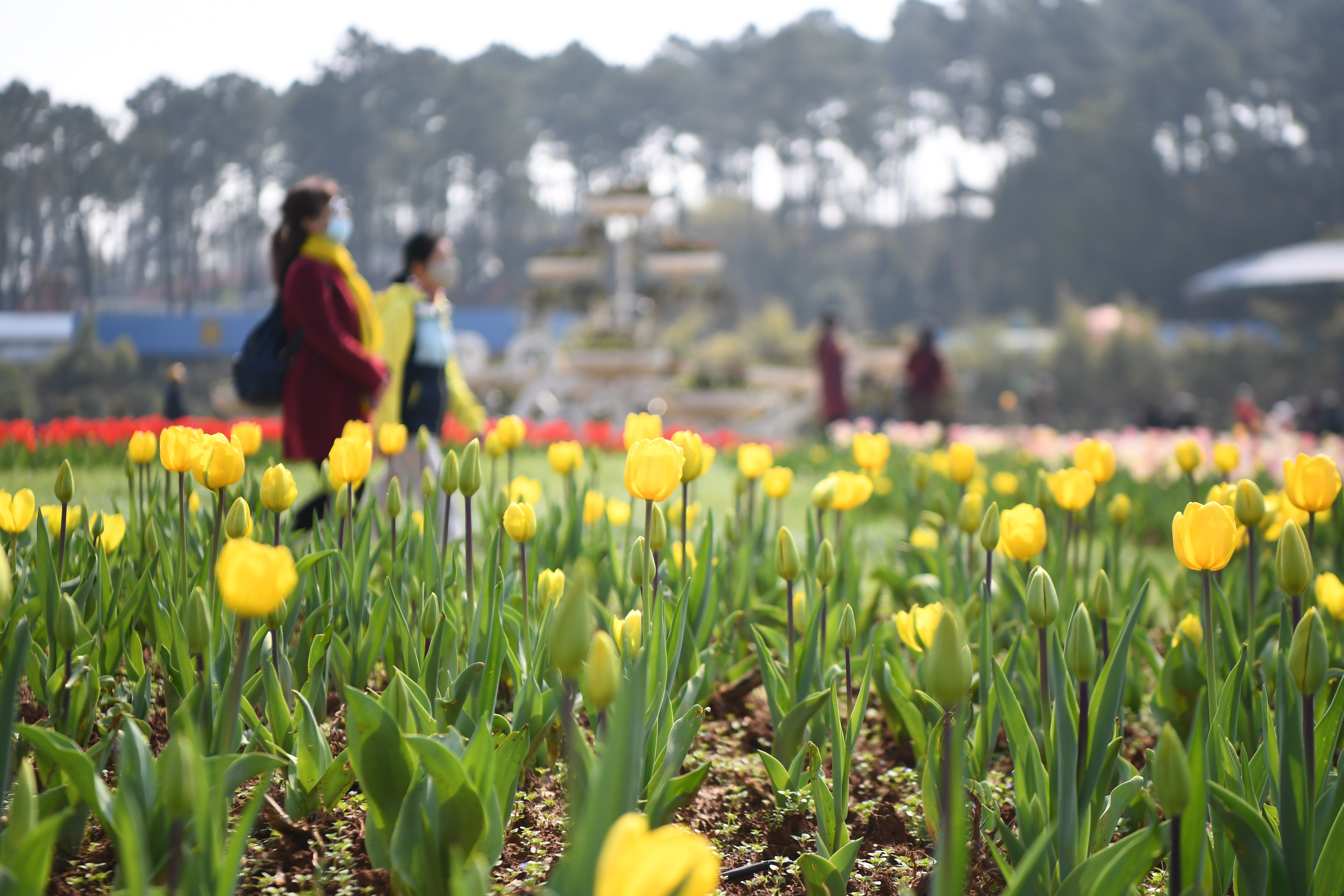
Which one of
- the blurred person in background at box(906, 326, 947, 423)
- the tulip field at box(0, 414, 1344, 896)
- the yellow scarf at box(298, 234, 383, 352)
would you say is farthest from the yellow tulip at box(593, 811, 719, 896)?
the blurred person in background at box(906, 326, 947, 423)

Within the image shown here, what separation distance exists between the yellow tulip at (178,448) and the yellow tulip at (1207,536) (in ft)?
4.66

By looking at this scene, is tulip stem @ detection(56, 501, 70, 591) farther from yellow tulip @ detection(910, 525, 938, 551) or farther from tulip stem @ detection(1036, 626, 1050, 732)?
yellow tulip @ detection(910, 525, 938, 551)

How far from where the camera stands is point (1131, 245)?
2727 cm

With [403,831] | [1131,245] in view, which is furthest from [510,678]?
[1131,245]

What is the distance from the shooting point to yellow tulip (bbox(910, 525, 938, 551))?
2916 millimetres

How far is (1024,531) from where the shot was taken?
5.38 feet

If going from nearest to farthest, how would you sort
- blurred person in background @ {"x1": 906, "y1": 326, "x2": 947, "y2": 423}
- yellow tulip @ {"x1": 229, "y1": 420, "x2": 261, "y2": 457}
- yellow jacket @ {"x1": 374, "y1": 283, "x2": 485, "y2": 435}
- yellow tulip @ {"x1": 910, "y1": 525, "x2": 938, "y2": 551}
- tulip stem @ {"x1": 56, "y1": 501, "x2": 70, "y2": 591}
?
1. tulip stem @ {"x1": 56, "y1": 501, "x2": 70, "y2": 591}
2. yellow tulip @ {"x1": 229, "y1": 420, "x2": 261, "y2": 457}
3. yellow tulip @ {"x1": 910, "y1": 525, "x2": 938, "y2": 551}
4. yellow jacket @ {"x1": 374, "y1": 283, "x2": 485, "y2": 435}
5. blurred person in background @ {"x1": 906, "y1": 326, "x2": 947, "y2": 423}

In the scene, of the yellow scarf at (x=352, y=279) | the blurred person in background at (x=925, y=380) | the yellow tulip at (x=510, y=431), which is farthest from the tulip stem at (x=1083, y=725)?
the blurred person in background at (x=925, y=380)

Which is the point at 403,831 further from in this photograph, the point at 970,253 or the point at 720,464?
the point at 970,253

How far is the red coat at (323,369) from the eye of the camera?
3088mm

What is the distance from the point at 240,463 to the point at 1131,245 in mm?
29203

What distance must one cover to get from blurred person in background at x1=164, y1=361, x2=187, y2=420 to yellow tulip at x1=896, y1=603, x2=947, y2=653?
2438 millimetres

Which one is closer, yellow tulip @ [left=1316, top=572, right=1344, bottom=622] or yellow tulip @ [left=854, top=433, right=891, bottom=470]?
yellow tulip @ [left=1316, top=572, right=1344, bottom=622]

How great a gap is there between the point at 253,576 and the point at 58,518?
51.7 inches
